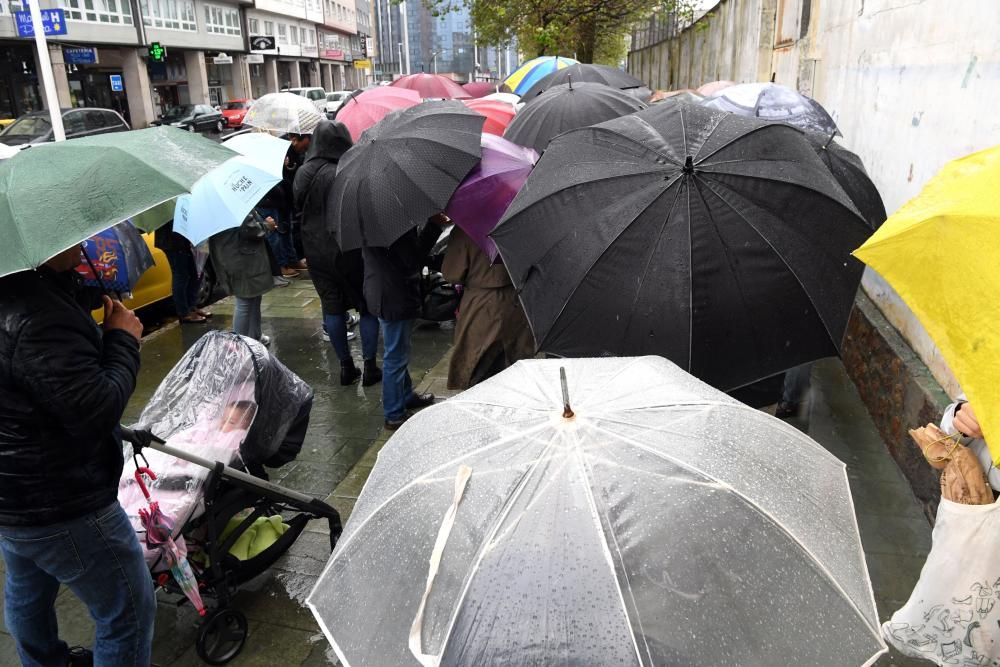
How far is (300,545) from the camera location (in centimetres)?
398

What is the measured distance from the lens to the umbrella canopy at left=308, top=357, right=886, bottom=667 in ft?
4.73

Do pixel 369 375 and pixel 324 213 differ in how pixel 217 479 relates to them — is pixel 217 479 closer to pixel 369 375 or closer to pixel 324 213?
pixel 324 213

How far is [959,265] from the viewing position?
5.81 ft

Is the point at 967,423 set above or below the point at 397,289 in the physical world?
above

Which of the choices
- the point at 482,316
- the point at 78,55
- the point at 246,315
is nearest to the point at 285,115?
the point at 246,315

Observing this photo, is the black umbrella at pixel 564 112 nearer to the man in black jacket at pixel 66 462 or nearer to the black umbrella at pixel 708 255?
the black umbrella at pixel 708 255

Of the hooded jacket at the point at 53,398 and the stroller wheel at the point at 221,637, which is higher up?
the hooded jacket at the point at 53,398

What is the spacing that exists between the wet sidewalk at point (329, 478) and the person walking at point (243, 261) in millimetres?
954

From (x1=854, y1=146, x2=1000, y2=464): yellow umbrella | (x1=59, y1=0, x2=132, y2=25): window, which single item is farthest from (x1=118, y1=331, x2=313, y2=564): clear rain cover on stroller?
(x1=59, y1=0, x2=132, y2=25): window

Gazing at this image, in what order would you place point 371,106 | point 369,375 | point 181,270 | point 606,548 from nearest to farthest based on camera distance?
point 606,548
point 369,375
point 181,270
point 371,106

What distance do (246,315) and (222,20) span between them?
137 ft

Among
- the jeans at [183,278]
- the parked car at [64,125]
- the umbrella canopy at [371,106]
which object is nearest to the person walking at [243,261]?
the jeans at [183,278]

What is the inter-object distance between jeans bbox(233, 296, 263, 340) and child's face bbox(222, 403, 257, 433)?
2.67 meters

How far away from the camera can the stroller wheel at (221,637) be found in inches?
124
